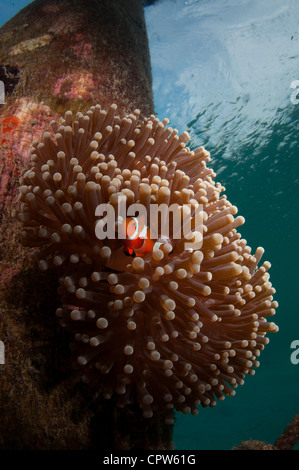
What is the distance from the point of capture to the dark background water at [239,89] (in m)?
9.84

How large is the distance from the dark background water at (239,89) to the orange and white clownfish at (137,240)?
10.2 m

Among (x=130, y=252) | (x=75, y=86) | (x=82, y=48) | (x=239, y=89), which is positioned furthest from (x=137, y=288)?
(x=239, y=89)

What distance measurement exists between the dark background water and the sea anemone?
32.4 ft

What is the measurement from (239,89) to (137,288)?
1426 cm

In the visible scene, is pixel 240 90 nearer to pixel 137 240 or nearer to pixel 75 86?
pixel 75 86

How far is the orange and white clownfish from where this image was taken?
1519mm

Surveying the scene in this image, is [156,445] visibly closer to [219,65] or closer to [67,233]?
[67,233]

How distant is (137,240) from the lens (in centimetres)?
157

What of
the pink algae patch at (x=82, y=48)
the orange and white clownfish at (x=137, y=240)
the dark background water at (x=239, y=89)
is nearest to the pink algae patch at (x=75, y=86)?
the pink algae patch at (x=82, y=48)

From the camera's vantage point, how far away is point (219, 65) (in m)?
12.0

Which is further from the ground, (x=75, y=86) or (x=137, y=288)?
(x=75, y=86)

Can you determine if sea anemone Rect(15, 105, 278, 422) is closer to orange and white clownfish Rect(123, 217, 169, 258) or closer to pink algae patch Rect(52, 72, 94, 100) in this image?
orange and white clownfish Rect(123, 217, 169, 258)
